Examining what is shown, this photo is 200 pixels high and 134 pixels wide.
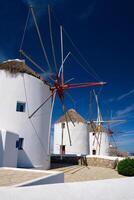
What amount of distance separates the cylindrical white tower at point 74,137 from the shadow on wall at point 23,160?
14.4 metres

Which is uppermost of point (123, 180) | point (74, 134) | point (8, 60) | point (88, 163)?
point (8, 60)

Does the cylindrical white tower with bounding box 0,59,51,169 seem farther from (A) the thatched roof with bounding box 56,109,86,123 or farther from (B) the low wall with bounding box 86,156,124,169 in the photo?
(A) the thatched roof with bounding box 56,109,86,123

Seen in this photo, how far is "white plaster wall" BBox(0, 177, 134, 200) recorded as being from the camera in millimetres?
4789

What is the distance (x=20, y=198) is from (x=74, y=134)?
24.6 meters

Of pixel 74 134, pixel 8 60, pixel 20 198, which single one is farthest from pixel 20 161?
pixel 74 134

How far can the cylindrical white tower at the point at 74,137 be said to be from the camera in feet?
94.4

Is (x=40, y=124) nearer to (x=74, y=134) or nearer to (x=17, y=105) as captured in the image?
(x=17, y=105)

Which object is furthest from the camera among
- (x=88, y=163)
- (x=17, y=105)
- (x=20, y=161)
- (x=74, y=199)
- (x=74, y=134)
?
Answer: (x=74, y=134)

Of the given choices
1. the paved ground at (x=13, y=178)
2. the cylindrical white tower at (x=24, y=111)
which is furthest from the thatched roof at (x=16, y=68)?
the paved ground at (x=13, y=178)

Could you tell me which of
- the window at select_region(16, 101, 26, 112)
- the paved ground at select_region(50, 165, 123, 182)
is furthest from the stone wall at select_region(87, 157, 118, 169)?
the window at select_region(16, 101, 26, 112)

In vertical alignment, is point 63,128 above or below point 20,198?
above

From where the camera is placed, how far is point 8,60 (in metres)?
17.8

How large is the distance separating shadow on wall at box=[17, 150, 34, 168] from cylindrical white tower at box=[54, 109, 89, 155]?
14.4 m

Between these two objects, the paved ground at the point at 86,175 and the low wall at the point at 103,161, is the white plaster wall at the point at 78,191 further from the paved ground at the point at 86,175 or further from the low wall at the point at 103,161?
the low wall at the point at 103,161
